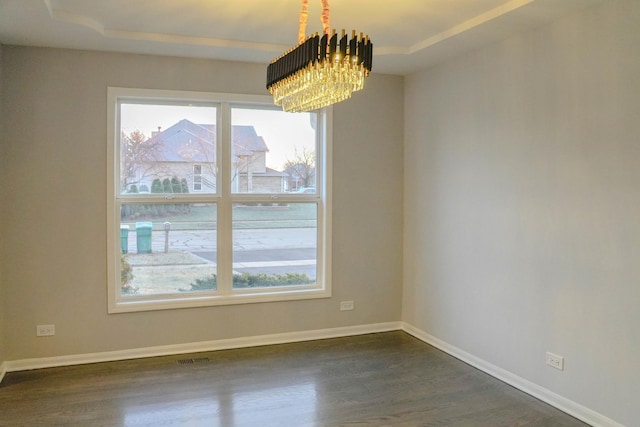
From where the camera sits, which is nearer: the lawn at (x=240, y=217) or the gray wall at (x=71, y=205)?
the gray wall at (x=71, y=205)

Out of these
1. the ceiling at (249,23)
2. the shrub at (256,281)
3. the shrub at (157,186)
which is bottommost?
the shrub at (256,281)

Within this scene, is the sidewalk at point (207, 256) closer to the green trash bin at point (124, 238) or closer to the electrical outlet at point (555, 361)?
the green trash bin at point (124, 238)

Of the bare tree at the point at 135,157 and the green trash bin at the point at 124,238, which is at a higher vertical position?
the bare tree at the point at 135,157

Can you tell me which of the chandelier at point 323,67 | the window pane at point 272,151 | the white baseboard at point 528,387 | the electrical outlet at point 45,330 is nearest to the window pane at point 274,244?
the window pane at point 272,151

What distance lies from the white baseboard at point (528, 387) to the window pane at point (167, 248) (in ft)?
7.22

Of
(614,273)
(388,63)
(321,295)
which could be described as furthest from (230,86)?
(614,273)

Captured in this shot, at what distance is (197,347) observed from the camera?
4203 millimetres

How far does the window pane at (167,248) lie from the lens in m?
4.12

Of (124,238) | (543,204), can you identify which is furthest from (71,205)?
(543,204)

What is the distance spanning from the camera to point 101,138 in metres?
3.90

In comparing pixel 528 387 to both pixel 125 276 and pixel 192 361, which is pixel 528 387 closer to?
pixel 192 361

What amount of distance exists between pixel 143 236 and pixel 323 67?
265cm

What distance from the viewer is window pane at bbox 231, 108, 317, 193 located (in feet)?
14.4

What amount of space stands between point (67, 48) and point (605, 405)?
4.64m
